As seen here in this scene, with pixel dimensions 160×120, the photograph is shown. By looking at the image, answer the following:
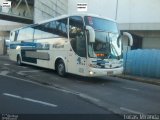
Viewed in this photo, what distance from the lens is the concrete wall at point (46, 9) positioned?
41938 mm

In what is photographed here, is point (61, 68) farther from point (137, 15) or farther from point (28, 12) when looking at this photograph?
point (137, 15)

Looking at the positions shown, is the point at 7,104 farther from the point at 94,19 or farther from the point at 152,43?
the point at 152,43

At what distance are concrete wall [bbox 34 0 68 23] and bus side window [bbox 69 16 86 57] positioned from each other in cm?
2446

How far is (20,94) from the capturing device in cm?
1238

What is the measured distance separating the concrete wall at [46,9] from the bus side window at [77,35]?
24462mm

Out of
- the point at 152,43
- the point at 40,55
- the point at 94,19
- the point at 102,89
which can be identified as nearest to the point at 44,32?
the point at 40,55

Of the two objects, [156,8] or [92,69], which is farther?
[156,8]

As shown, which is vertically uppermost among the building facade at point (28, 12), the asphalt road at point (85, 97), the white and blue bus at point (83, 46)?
the building facade at point (28, 12)

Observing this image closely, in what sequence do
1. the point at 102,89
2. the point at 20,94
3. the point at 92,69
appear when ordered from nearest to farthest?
the point at 20,94
the point at 102,89
the point at 92,69

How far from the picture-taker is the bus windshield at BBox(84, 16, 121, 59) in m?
16.5

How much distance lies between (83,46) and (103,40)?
1004 mm

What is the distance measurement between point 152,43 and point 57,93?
150 ft

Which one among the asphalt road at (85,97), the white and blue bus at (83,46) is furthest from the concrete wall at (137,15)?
the asphalt road at (85,97)

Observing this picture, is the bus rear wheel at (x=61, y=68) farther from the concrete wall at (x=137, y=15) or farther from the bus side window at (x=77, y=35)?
the concrete wall at (x=137, y=15)
